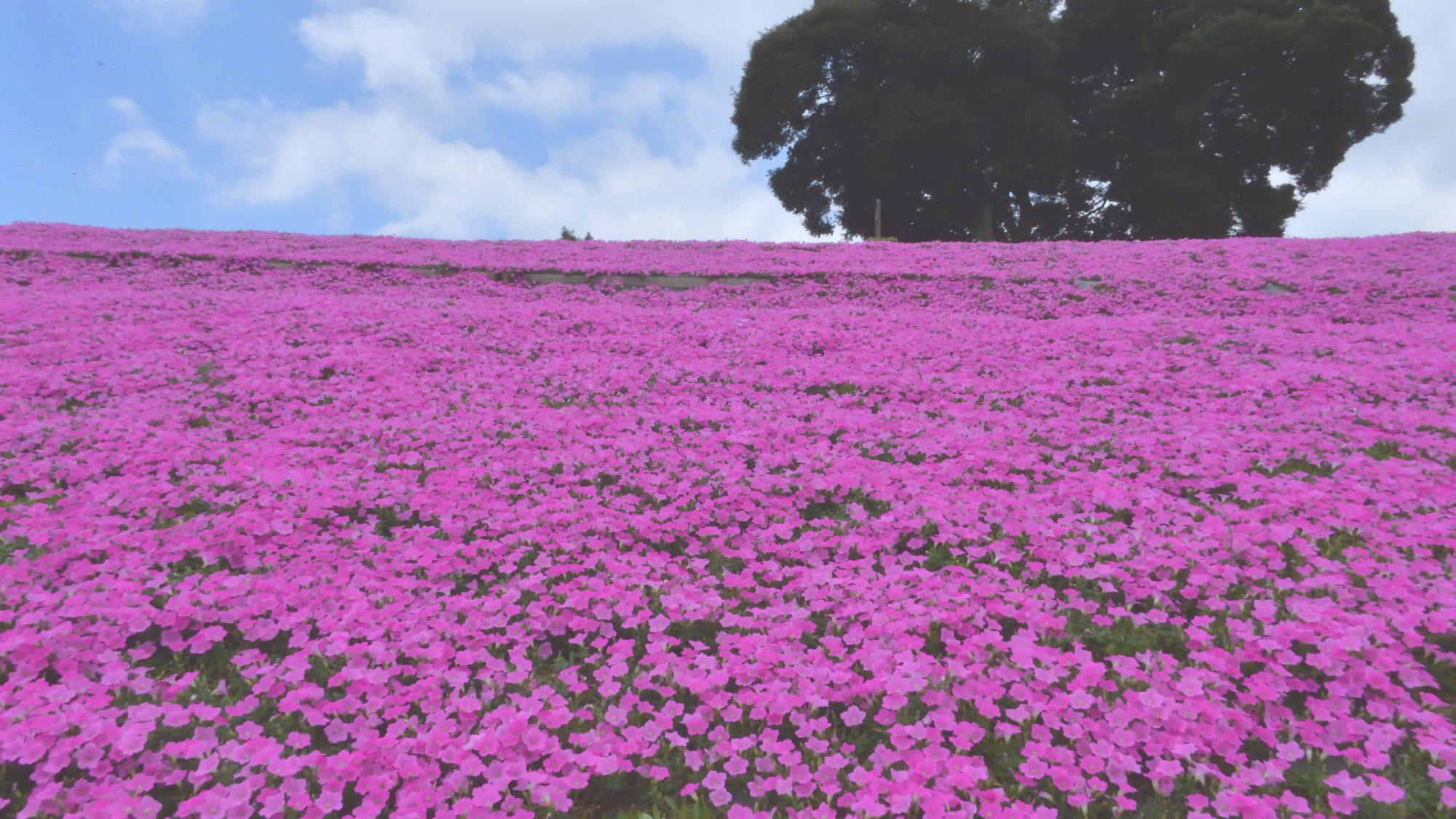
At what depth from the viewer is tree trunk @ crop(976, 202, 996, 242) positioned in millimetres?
37550

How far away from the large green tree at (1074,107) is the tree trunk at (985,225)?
102 mm

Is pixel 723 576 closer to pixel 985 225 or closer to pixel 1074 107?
pixel 985 225

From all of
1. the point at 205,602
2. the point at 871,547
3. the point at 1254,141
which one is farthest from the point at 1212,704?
the point at 1254,141

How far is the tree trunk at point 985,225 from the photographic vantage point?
37550 mm

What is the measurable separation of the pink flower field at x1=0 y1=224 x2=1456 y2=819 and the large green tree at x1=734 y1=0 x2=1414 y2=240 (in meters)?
27.0

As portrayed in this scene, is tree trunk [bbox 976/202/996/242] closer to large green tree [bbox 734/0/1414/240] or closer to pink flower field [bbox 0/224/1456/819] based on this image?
large green tree [bbox 734/0/1414/240]

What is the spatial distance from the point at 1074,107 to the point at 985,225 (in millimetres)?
7909

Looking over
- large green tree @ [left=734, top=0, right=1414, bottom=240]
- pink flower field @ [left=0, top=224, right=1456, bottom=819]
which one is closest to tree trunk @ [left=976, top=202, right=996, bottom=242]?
large green tree @ [left=734, top=0, right=1414, bottom=240]

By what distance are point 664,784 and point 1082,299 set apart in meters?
13.8

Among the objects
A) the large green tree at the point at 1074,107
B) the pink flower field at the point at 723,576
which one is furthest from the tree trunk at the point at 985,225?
the pink flower field at the point at 723,576

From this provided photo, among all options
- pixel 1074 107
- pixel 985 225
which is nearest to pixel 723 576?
pixel 985 225

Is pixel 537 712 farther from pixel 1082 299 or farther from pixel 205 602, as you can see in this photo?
pixel 1082 299

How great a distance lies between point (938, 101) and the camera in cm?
3500

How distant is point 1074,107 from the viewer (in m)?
39.6
